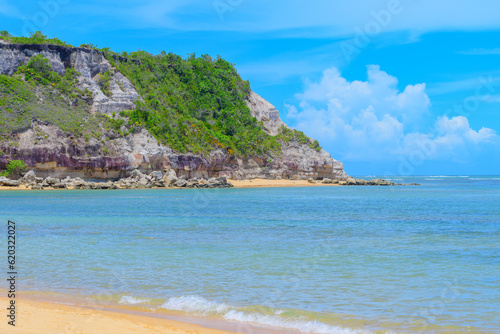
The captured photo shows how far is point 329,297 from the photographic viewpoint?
10.3 meters

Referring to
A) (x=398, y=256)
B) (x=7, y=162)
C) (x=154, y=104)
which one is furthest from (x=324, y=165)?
(x=398, y=256)

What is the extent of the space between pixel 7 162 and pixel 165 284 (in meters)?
58.2

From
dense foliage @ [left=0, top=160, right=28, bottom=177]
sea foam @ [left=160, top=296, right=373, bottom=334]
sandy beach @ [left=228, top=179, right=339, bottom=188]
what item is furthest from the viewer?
sandy beach @ [left=228, top=179, right=339, bottom=188]

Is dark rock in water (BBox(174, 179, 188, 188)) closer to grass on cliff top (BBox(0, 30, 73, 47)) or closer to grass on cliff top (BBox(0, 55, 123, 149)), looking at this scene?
grass on cliff top (BBox(0, 55, 123, 149))

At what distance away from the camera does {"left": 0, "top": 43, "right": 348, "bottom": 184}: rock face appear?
64625 millimetres

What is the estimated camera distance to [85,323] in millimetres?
8531

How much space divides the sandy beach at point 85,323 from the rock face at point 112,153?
59.4m

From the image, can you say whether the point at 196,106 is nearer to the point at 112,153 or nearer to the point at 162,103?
the point at 162,103

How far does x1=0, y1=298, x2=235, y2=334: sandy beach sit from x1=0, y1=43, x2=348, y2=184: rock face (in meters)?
59.4

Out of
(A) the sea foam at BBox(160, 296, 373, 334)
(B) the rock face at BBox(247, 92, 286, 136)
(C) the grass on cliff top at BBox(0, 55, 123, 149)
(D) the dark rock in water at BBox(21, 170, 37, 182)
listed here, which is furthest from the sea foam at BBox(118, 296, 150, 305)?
(B) the rock face at BBox(247, 92, 286, 136)

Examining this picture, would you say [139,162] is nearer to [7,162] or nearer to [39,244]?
[7,162]

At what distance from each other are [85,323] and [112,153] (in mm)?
64115

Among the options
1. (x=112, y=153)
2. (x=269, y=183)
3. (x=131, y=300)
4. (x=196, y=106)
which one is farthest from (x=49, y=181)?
(x=131, y=300)

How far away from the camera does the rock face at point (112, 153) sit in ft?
212
